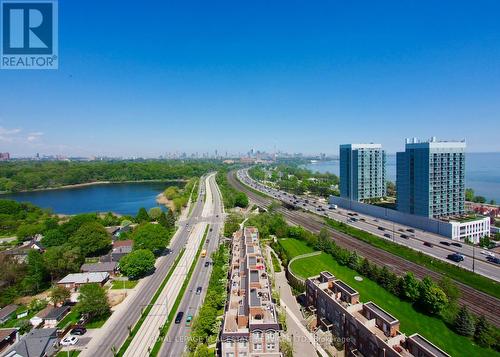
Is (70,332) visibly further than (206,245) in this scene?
No

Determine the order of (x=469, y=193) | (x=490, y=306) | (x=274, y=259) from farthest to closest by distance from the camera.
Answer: (x=469, y=193), (x=274, y=259), (x=490, y=306)

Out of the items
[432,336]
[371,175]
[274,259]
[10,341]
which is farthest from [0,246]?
[371,175]

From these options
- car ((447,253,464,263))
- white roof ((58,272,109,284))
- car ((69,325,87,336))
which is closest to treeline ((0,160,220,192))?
white roof ((58,272,109,284))

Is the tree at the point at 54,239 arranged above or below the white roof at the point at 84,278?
above

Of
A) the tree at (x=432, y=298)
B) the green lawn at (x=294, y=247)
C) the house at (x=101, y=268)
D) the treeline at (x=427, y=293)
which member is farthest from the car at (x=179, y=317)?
the tree at (x=432, y=298)

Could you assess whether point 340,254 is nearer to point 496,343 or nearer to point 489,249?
point 496,343

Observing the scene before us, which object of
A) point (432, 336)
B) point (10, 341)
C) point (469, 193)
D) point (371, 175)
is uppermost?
point (371, 175)

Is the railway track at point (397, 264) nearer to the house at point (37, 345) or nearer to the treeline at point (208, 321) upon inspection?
the treeline at point (208, 321)
